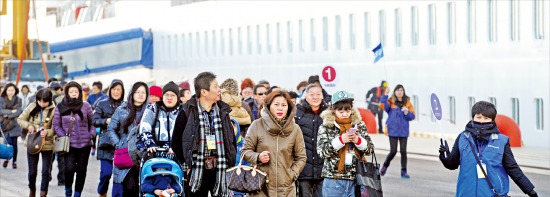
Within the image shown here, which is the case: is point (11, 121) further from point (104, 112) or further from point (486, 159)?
point (486, 159)

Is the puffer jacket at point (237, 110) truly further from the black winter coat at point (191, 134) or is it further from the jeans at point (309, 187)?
the black winter coat at point (191, 134)

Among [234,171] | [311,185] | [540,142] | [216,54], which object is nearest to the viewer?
[234,171]

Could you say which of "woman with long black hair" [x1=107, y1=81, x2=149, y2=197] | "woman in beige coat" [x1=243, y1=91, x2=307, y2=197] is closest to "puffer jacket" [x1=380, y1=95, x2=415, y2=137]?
"woman with long black hair" [x1=107, y1=81, x2=149, y2=197]

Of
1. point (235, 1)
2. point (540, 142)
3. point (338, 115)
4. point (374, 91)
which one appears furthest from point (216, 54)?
point (338, 115)

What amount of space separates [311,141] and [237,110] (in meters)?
3.20

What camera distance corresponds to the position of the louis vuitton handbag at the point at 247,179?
12.3m

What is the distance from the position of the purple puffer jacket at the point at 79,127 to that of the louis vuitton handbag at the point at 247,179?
6.02m

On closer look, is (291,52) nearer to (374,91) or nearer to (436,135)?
(374,91)

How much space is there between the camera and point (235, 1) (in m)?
→ 64.6

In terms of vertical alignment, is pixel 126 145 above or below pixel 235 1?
below

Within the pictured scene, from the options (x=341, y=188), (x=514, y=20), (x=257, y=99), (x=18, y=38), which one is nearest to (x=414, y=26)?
(x=514, y=20)

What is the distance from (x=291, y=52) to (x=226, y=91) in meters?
40.9

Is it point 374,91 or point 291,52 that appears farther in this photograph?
point 291,52

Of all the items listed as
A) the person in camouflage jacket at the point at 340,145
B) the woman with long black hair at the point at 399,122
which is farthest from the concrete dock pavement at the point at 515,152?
the person in camouflage jacket at the point at 340,145
